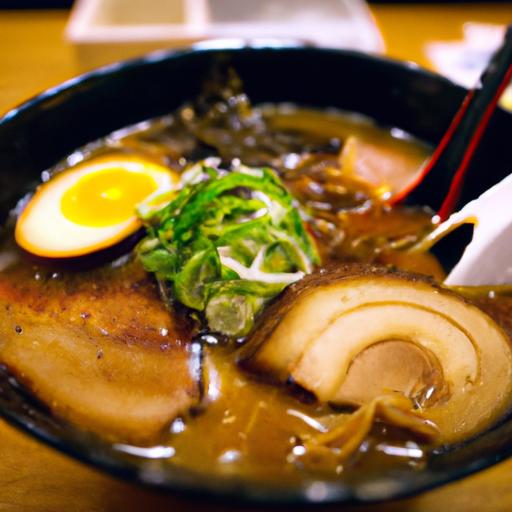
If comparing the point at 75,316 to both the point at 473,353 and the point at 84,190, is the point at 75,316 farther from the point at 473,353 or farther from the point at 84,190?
the point at 473,353

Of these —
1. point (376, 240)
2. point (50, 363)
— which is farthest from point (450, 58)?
point (50, 363)

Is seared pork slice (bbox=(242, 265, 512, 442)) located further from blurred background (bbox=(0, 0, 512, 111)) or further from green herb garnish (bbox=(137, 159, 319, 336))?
blurred background (bbox=(0, 0, 512, 111))

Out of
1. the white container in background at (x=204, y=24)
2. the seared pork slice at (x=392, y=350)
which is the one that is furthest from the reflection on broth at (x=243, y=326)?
the white container in background at (x=204, y=24)

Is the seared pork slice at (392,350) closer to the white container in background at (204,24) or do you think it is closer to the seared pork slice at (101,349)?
the seared pork slice at (101,349)

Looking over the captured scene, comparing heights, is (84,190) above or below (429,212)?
below

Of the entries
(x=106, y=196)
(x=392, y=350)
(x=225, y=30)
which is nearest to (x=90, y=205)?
(x=106, y=196)

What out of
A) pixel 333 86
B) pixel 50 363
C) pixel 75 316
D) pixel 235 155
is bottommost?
pixel 50 363
